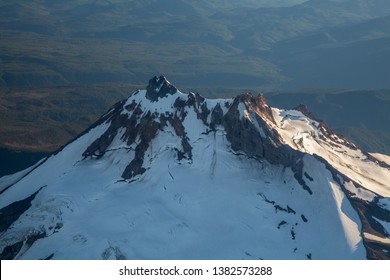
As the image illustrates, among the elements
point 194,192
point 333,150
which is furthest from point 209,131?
point 333,150

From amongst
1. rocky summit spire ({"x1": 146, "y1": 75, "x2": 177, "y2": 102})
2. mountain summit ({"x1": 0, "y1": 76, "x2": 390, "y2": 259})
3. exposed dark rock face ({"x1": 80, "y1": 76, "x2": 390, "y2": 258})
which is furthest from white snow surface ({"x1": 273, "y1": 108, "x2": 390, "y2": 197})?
rocky summit spire ({"x1": 146, "y1": 75, "x2": 177, "y2": 102})

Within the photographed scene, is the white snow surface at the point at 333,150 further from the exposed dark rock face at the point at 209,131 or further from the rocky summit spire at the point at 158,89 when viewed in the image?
the rocky summit spire at the point at 158,89

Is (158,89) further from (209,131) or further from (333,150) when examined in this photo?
(333,150)

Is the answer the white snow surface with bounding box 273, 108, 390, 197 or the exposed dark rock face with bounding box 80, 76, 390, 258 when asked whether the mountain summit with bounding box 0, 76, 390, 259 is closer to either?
the exposed dark rock face with bounding box 80, 76, 390, 258

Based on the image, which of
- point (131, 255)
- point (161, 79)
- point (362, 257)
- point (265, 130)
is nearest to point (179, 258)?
point (131, 255)

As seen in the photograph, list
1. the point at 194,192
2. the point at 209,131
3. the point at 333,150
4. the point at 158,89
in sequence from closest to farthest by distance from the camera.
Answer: the point at 194,192
the point at 209,131
the point at 158,89
the point at 333,150

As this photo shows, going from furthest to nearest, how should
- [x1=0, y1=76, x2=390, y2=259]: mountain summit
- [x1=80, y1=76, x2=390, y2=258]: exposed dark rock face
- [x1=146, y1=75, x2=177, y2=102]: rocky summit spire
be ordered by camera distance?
[x1=146, y1=75, x2=177, y2=102]: rocky summit spire, [x1=80, y1=76, x2=390, y2=258]: exposed dark rock face, [x1=0, y1=76, x2=390, y2=259]: mountain summit
